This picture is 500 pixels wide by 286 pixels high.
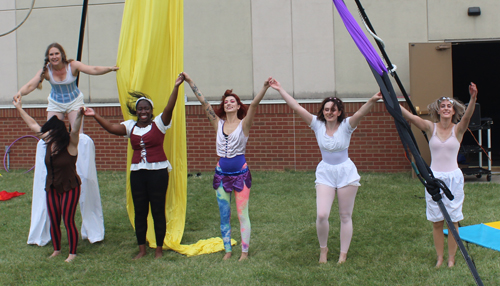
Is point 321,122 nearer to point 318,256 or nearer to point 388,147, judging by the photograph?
point 318,256

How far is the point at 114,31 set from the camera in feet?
30.8

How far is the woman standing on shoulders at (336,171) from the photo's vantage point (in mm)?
4086

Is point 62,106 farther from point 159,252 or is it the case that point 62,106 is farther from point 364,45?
point 364,45

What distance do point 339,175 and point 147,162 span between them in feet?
6.19

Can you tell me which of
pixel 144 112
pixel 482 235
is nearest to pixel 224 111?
pixel 144 112

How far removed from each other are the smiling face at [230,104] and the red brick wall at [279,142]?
14.8 feet

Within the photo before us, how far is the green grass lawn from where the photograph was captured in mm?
3924

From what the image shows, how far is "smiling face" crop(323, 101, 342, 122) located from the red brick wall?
464cm

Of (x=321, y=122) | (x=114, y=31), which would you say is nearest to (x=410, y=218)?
(x=321, y=122)

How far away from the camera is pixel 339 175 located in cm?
410

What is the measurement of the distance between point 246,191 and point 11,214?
393 cm

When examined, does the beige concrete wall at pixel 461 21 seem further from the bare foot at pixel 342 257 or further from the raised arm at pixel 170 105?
the raised arm at pixel 170 105

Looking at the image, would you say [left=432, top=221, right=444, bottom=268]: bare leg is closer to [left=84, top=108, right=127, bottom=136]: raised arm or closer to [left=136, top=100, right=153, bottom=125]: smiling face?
[left=136, top=100, right=153, bottom=125]: smiling face

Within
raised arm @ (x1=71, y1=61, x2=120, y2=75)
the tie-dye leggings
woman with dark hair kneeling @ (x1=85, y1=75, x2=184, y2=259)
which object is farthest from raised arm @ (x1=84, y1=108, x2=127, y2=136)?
the tie-dye leggings
